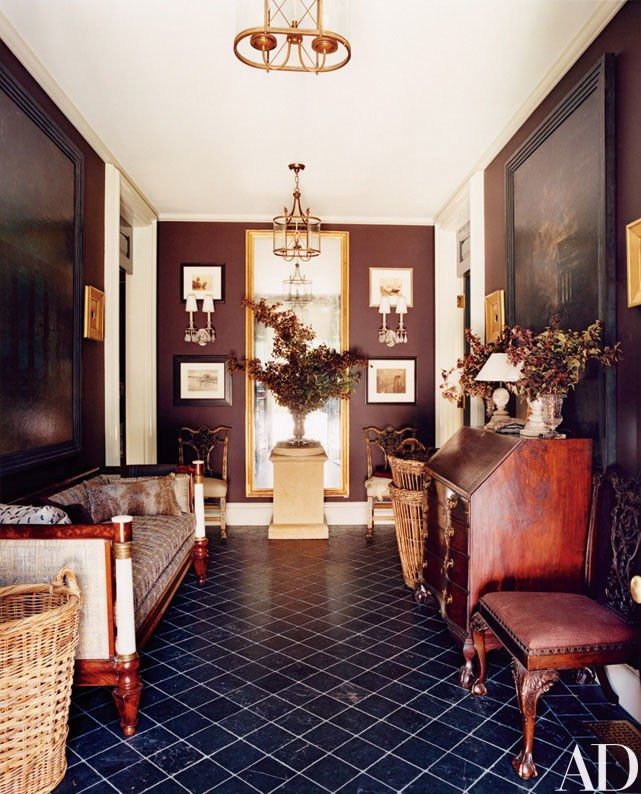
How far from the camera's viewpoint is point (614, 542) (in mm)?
2570

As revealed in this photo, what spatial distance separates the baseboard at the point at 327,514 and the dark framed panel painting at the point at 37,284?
2.62 meters

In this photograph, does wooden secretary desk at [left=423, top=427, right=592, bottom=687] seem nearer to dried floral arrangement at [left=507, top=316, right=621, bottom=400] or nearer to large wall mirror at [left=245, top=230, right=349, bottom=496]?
dried floral arrangement at [left=507, top=316, right=621, bottom=400]

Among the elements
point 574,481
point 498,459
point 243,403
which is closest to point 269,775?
point 498,459

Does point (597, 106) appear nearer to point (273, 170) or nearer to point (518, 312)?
point (518, 312)

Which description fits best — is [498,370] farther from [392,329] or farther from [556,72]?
[392,329]

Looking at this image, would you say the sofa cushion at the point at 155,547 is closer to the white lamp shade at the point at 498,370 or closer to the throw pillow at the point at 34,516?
the throw pillow at the point at 34,516

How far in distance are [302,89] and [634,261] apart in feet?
7.57

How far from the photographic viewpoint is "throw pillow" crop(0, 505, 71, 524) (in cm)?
252

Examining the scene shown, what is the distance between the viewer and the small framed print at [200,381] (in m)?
6.36

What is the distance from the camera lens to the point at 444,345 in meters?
6.41

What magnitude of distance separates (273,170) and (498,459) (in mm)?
3454

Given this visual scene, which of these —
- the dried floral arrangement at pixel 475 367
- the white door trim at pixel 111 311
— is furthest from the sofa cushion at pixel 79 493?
the dried floral arrangement at pixel 475 367

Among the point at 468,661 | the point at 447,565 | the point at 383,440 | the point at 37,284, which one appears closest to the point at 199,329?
the point at 383,440

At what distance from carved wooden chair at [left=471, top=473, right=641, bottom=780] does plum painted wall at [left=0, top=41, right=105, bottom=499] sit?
2.75 metres
